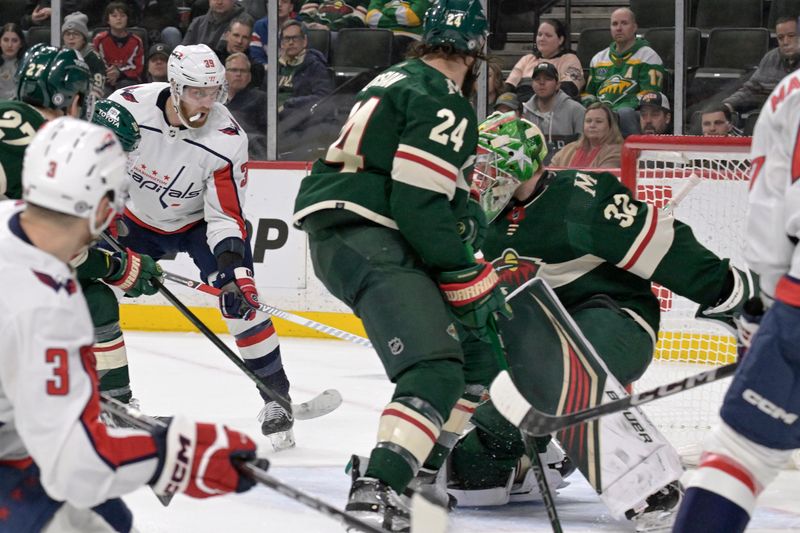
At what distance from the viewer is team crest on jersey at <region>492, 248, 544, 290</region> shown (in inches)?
127

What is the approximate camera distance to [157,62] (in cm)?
685

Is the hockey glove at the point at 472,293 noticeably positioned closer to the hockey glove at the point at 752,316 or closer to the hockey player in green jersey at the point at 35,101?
the hockey glove at the point at 752,316

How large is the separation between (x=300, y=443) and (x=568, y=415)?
1800mm

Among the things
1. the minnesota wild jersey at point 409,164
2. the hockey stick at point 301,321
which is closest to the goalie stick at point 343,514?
the minnesota wild jersey at point 409,164

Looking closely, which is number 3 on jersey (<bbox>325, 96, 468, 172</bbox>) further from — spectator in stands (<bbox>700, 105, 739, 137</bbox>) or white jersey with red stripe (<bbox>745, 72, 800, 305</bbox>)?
spectator in stands (<bbox>700, 105, 739, 137</bbox>)

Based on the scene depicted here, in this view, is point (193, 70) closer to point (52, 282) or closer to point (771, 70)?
point (52, 282)

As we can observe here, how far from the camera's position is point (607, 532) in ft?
10.0

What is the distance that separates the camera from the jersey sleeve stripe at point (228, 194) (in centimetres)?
432

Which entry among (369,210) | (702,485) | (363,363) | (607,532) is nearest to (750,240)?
(702,485)

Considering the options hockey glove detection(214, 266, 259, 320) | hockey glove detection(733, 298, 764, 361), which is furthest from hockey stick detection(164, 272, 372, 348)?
hockey glove detection(733, 298, 764, 361)

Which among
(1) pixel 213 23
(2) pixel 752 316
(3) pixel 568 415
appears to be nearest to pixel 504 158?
(3) pixel 568 415

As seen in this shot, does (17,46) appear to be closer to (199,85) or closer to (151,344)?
(151,344)

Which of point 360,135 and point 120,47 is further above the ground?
point 360,135

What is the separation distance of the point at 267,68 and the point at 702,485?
4.69m
